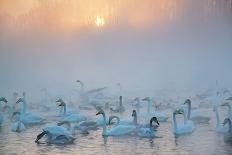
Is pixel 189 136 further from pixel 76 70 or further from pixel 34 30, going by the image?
pixel 34 30

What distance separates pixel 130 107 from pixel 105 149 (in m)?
1.84

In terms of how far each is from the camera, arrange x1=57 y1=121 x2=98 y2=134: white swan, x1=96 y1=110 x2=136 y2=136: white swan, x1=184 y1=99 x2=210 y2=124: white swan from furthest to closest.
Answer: x1=184 y1=99 x2=210 y2=124: white swan, x1=57 y1=121 x2=98 y2=134: white swan, x1=96 y1=110 x2=136 y2=136: white swan

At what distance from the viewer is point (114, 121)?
18.8 ft

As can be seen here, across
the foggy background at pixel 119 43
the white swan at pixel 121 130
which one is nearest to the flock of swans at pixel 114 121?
the white swan at pixel 121 130

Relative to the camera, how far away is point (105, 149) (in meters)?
4.58

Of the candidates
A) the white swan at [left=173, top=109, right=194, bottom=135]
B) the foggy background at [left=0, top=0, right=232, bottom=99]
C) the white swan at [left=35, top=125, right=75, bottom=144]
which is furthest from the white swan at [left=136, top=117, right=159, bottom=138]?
the foggy background at [left=0, top=0, right=232, bottom=99]

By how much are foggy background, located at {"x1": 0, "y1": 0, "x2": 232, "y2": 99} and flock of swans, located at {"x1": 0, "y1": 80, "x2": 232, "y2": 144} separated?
26cm

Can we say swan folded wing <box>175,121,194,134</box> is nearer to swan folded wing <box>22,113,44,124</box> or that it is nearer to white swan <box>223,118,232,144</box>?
white swan <box>223,118,232,144</box>

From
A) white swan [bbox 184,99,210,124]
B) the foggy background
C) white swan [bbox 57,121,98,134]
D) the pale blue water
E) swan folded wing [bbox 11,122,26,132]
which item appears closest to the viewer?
the pale blue water

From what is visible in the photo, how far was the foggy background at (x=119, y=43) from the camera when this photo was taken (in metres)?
6.08

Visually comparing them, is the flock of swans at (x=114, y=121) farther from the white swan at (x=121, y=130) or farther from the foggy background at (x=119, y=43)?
the foggy background at (x=119, y=43)

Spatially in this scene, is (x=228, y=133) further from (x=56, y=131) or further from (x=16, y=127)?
(x=16, y=127)

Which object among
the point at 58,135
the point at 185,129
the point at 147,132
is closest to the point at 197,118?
the point at 185,129

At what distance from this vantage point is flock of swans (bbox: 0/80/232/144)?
4.96 metres
